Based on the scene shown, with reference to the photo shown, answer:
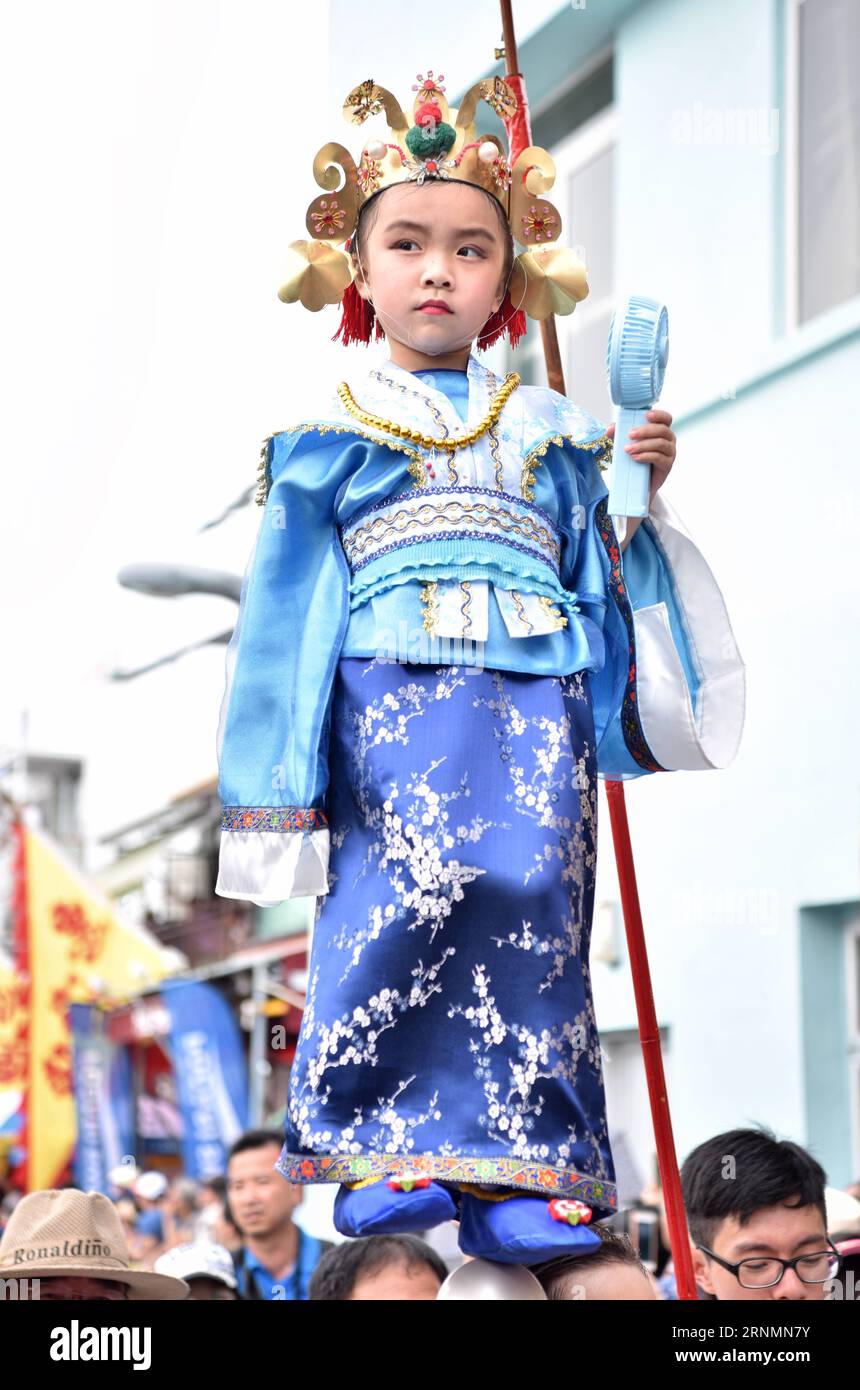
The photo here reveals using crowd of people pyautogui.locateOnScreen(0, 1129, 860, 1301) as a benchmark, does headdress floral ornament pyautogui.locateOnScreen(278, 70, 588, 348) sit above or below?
above

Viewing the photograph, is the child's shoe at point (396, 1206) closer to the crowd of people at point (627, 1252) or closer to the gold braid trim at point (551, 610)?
the crowd of people at point (627, 1252)

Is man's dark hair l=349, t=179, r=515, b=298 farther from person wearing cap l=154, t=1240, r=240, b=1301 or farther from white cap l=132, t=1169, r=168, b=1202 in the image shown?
white cap l=132, t=1169, r=168, b=1202

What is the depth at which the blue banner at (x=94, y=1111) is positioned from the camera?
38.4ft

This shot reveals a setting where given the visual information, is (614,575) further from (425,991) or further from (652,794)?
(652,794)

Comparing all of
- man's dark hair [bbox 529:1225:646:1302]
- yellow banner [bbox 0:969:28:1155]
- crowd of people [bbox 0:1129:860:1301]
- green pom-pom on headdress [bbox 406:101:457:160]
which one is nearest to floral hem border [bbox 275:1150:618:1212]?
crowd of people [bbox 0:1129:860:1301]

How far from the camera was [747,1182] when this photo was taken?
306 cm

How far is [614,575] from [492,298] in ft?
1.58

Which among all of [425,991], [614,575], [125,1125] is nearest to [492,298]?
[614,575]

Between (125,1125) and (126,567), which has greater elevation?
(126,567)

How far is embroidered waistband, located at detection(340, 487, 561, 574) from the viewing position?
9.23 ft

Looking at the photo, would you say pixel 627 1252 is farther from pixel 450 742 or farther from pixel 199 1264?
pixel 199 1264

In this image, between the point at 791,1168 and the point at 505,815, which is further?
the point at 791,1168

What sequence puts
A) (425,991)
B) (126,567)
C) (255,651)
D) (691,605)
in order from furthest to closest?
(126,567) < (691,605) < (255,651) < (425,991)
